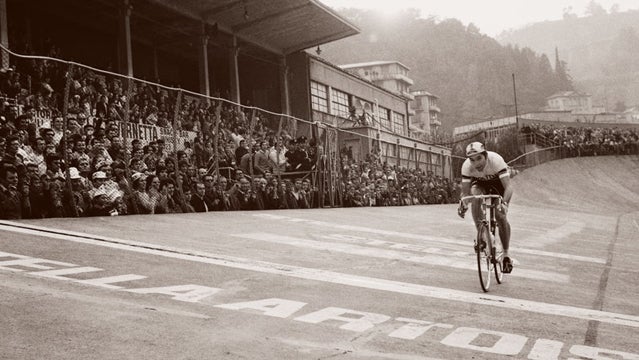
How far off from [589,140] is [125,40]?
47840 mm

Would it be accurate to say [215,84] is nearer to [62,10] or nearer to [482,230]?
[62,10]

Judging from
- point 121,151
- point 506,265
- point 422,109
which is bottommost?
point 506,265

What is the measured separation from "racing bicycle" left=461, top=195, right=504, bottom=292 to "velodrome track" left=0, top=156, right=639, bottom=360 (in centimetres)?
21

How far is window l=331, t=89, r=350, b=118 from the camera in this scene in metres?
41.9

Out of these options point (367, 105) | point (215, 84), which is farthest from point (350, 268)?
point (367, 105)

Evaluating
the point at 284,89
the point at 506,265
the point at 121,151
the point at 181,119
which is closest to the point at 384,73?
the point at 284,89

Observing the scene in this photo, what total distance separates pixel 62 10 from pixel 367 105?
2349cm

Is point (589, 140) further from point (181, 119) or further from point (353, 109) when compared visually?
point (181, 119)

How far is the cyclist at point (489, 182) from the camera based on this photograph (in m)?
8.96

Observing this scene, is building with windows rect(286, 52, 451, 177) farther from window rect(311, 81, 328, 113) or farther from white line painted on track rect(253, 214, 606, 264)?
white line painted on track rect(253, 214, 606, 264)

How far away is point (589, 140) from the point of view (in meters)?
62.7

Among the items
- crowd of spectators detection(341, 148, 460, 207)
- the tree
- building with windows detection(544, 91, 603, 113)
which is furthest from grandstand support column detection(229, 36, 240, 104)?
the tree

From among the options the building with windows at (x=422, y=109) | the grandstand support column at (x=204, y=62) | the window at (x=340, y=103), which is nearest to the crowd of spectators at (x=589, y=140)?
the window at (x=340, y=103)

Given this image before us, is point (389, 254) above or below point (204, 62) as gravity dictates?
below
